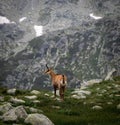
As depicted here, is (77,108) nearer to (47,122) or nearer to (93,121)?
(93,121)

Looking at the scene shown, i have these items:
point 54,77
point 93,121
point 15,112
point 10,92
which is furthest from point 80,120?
point 10,92

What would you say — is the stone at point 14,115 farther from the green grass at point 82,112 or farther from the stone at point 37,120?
the green grass at point 82,112

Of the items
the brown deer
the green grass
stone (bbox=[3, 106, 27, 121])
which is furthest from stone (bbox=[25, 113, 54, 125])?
the brown deer

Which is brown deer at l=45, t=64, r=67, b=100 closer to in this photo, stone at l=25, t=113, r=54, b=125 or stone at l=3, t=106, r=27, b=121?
stone at l=3, t=106, r=27, b=121

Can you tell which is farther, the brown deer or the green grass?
the brown deer

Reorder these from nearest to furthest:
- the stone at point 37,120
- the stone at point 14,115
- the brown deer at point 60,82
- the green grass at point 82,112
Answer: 1. the stone at point 37,120
2. the stone at point 14,115
3. the green grass at point 82,112
4. the brown deer at point 60,82

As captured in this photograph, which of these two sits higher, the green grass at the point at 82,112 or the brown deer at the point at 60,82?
the brown deer at the point at 60,82

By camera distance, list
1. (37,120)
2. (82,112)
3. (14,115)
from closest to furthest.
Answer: (37,120)
(14,115)
(82,112)

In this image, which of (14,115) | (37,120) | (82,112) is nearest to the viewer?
(37,120)

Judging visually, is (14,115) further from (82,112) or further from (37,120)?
(82,112)

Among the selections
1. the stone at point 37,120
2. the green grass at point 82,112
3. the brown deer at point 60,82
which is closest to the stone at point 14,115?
the stone at point 37,120

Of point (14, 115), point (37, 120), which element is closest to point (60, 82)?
point (14, 115)

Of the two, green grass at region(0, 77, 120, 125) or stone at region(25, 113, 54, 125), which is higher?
stone at region(25, 113, 54, 125)

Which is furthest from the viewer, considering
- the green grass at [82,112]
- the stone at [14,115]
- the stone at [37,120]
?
the green grass at [82,112]
